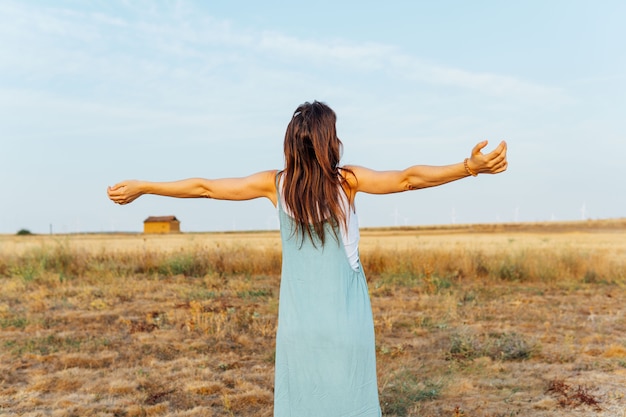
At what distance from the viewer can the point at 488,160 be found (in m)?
2.13

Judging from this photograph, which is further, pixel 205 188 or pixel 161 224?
pixel 161 224

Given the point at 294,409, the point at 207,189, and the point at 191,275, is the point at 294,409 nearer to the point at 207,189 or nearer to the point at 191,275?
the point at 207,189

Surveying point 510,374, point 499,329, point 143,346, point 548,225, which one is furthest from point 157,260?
point 548,225

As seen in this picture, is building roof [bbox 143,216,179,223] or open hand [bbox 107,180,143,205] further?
building roof [bbox 143,216,179,223]

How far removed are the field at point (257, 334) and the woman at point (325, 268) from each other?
2.54 m

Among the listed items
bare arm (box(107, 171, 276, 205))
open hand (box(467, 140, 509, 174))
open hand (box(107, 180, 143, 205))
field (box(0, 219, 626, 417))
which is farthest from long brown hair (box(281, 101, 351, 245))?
field (box(0, 219, 626, 417))

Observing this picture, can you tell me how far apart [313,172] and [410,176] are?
1.19 feet

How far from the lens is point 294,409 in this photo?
237 centimetres

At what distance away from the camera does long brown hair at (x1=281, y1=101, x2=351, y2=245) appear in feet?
7.23

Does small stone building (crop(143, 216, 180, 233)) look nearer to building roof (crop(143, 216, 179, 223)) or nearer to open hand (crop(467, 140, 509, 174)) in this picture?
building roof (crop(143, 216, 179, 223))

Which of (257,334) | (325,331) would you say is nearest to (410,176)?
(325,331)

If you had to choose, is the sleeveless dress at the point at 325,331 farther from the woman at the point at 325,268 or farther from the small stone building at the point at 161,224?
the small stone building at the point at 161,224

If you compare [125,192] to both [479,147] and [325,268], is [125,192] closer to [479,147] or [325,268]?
[325,268]

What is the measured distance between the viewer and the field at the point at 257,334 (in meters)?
5.10
